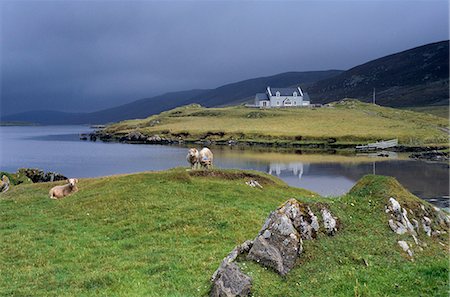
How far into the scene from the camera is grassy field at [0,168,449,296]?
1378 cm

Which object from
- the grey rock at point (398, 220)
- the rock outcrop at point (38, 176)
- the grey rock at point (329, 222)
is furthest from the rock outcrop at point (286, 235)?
the rock outcrop at point (38, 176)

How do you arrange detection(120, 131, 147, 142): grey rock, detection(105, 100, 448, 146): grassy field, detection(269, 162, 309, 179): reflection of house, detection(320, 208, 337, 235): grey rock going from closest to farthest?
detection(320, 208, 337, 235): grey rock
detection(269, 162, 309, 179): reflection of house
detection(105, 100, 448, 146): grassy field
detection(120, 131, 147, 142): grey rock

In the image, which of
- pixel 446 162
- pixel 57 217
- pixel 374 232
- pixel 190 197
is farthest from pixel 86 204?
pixel 446 162

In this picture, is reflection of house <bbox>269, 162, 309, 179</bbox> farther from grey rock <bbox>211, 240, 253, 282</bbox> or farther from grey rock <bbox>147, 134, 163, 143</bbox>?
grey rock <bbox>147, 134, 163, 143</bbox>

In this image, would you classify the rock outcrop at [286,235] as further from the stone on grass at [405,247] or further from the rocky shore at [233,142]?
the rocky shore at [233,142]

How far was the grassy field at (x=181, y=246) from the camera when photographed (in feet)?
45.2

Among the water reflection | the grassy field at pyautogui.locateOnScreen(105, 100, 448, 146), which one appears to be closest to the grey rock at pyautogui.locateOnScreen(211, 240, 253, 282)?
the water reflection

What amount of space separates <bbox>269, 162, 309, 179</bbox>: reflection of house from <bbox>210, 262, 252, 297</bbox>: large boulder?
67.2 metres

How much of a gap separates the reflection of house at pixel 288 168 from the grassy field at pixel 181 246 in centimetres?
5187

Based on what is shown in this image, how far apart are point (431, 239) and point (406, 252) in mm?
3237

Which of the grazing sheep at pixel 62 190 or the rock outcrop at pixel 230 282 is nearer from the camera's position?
the rock outcrop at pixel 230 282

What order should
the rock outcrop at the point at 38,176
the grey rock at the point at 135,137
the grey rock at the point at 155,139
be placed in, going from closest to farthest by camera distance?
the rock outcrop at the point at 38,176 < the grey rock at the point at 155,139 < the grey rock at the point at 135,137

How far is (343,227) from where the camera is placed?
55.5ft

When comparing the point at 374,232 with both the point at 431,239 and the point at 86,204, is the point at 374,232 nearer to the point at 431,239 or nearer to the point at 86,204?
the point at 431,239
